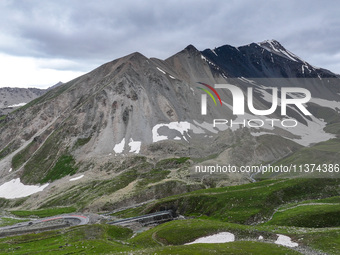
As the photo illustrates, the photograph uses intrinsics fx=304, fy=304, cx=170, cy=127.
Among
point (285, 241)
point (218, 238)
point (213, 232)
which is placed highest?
point (285, 241)

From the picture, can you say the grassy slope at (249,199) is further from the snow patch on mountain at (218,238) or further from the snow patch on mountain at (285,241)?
the snow patch on mountain at (285,241)

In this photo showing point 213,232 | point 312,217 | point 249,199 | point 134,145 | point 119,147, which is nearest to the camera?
point 213,232

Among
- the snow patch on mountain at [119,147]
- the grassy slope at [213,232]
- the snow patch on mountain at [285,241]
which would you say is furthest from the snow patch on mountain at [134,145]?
the snow patch on mountain at [285,241]

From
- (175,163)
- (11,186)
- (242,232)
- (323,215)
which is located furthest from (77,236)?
(11,186)

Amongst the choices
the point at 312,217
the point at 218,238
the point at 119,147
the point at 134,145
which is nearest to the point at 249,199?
the point at 312,217

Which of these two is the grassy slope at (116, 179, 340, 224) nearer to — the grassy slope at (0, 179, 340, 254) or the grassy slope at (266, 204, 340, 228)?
the grassy slope at (0, 179, 340, 254)

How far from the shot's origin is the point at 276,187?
101m

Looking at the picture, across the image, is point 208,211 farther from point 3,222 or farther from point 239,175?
point 3,222

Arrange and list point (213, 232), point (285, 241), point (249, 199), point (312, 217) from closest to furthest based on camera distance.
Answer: point (285, 241)
point (213, 232)
point (312, 217)
point (249, 199)

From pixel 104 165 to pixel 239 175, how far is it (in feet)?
257

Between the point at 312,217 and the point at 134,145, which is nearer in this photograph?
the point at 312,217

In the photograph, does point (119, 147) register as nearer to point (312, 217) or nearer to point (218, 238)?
point (218, 238)

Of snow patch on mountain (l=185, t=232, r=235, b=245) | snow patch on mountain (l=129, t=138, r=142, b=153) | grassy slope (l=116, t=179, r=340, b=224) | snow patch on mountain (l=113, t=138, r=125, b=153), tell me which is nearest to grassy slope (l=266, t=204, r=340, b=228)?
grassy slope (l=116, t=179, r=340, b=224)

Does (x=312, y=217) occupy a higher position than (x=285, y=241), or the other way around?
(x=285, y=241)
